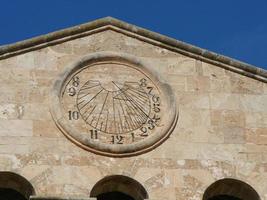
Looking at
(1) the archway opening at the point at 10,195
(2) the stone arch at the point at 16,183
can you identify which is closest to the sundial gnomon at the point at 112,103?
(2) the stone arch at the point at 16,183

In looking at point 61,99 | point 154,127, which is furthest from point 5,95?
point 154,127

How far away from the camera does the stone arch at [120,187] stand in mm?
26781

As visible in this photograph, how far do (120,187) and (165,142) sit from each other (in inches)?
48.7

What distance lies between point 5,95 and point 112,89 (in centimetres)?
209

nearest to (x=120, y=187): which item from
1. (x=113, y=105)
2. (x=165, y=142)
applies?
(x=165, y=142)

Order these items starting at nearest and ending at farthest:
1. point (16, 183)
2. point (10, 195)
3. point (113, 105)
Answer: point (16, 183) < point (113, 105) < point (10, 195)

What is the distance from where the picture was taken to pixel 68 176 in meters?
26.6

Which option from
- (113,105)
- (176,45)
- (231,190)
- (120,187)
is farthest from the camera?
(176,45)

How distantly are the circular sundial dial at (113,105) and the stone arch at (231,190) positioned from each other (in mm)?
1349

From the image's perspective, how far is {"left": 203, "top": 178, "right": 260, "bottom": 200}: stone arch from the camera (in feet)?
89.4

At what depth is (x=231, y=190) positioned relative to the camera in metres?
27.6

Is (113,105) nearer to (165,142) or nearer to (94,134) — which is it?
(94,134)

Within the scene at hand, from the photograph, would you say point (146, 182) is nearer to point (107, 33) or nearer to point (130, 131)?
point (130, 131)

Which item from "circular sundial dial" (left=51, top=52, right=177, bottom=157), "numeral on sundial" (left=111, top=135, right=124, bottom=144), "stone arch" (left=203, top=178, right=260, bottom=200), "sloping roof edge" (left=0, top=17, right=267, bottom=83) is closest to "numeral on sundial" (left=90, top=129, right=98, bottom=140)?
"circular sundial dial" (left=51, top=52, right=177, bottom=157)
